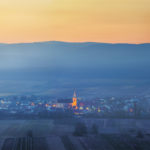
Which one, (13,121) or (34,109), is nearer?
(13,121)

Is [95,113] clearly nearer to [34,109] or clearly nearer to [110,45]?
[34,109]

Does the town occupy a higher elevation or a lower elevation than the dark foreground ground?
higher

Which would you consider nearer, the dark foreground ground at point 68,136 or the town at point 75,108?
the dark foreground ground at point 68,136

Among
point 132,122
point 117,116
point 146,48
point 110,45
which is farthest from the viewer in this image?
point 110,45

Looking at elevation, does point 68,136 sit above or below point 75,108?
below

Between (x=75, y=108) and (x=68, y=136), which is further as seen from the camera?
(x=75, y=108)

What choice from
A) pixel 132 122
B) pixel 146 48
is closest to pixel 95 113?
pixel 132 122

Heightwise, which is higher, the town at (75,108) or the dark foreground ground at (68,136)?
the town at (75,108)

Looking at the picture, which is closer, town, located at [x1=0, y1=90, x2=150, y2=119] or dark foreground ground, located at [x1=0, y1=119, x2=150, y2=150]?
dark foreground ground, located at [x1=0, y1=119, x2=150, y2=150]
